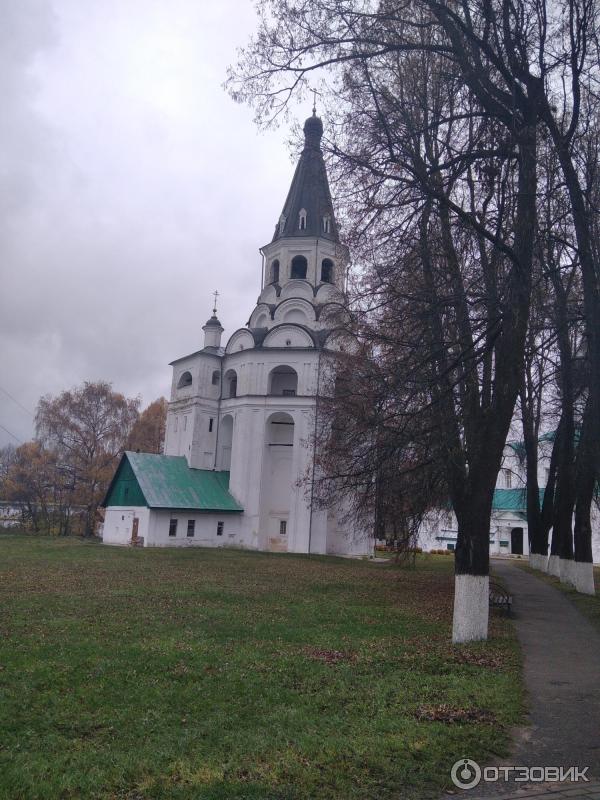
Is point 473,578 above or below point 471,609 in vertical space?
above

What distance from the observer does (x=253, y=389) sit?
39.9 meters

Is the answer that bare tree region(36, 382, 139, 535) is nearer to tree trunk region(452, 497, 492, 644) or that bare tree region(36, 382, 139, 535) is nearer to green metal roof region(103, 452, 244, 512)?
green metal roof region(103, 452, 244, 512)

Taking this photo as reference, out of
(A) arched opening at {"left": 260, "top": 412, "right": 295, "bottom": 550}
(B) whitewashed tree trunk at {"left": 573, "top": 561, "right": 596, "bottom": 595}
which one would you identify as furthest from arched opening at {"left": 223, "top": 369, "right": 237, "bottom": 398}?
(B) whitewashed tree trunk at {"left": 573, "top": 561, "right": 596, "bottom": 595}

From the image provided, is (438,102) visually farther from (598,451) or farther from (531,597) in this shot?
(531,597)

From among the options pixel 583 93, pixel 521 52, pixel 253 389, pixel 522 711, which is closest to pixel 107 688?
pixel 522 711

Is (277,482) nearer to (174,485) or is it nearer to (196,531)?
(196,531)

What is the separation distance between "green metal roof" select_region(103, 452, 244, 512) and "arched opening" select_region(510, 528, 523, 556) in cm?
2727

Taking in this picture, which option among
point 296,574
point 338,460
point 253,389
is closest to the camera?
point 338,460

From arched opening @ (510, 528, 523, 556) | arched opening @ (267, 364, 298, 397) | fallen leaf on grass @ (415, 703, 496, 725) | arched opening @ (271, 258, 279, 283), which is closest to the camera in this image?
fallen leaf on grass @ (415, 703, 496, 725)

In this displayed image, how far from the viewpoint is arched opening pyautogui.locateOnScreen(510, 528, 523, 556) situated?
56.2 m

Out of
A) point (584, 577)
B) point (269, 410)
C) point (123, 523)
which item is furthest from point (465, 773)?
point (269, 410)

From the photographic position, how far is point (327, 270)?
42.2 meters

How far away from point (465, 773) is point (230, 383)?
38.4 metres

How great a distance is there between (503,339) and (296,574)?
46.7 feet
